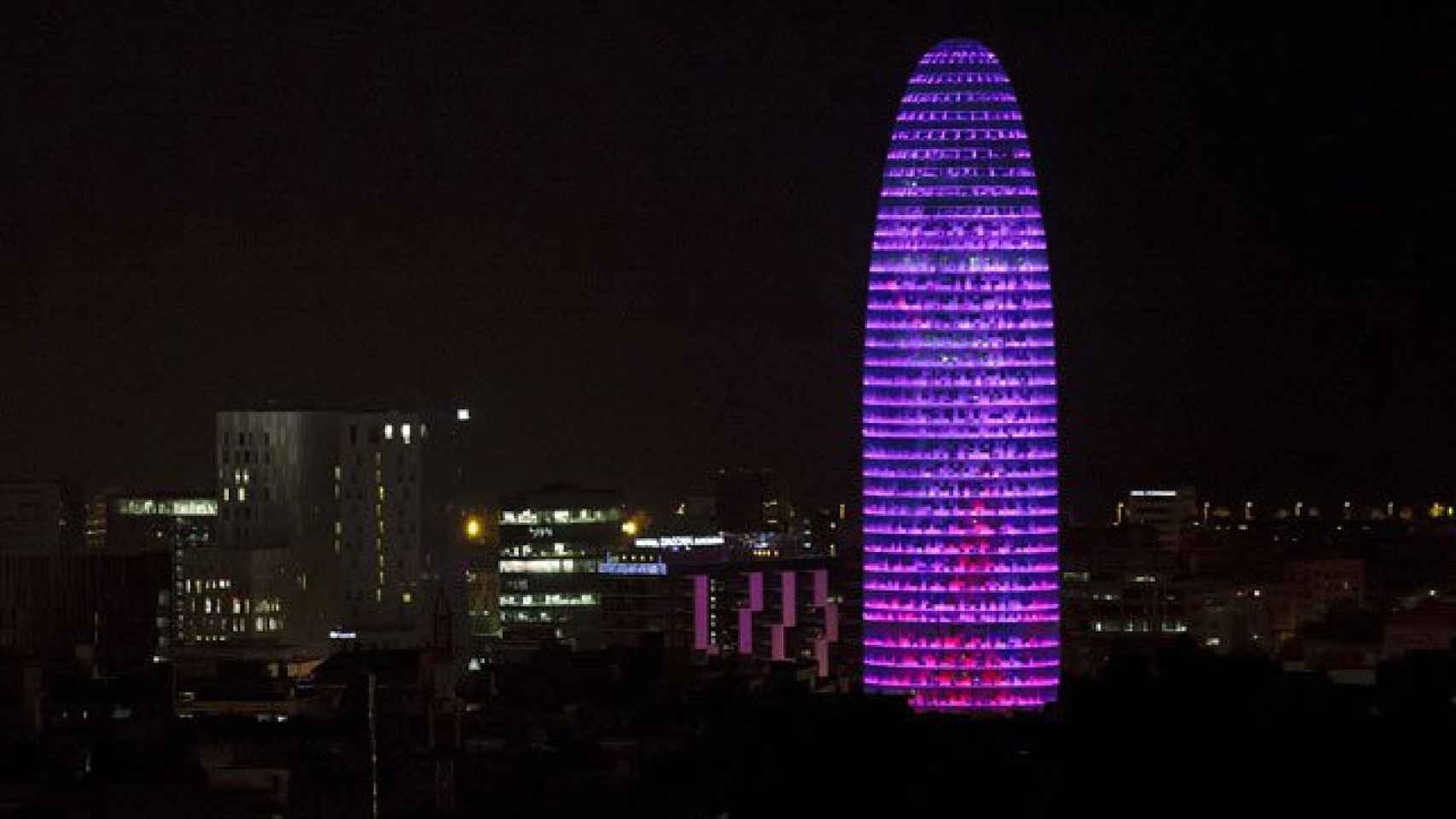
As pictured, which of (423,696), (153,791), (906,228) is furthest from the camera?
(906,228)

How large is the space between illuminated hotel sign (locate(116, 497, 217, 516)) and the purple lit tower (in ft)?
122

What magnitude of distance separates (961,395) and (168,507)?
171 feet

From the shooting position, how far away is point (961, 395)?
136 meters

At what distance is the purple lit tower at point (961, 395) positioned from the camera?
135 meters

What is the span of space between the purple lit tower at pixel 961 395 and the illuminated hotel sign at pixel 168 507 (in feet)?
122

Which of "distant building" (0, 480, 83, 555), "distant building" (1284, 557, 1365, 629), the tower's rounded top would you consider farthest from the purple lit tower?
"distant building" (0, 480, 83, 555)

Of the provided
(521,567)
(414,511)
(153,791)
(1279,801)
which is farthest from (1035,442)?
(1279,801)

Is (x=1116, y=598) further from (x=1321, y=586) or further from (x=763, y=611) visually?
(x=1321, y=586)

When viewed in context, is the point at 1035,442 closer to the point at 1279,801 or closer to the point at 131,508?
the point at 131,508

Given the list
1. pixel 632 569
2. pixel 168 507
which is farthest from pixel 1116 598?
pixel 168 507

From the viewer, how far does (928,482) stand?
→ 13588cm

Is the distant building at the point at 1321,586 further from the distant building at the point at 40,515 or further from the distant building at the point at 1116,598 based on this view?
the distant building at the point at 40,515

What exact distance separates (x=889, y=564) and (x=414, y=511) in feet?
75.9

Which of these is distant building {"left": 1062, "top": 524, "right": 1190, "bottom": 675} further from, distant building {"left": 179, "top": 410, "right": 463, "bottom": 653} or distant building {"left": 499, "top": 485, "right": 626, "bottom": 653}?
distant building {"left": 179, "top": 410, "right": 463, "bottom": 653}
